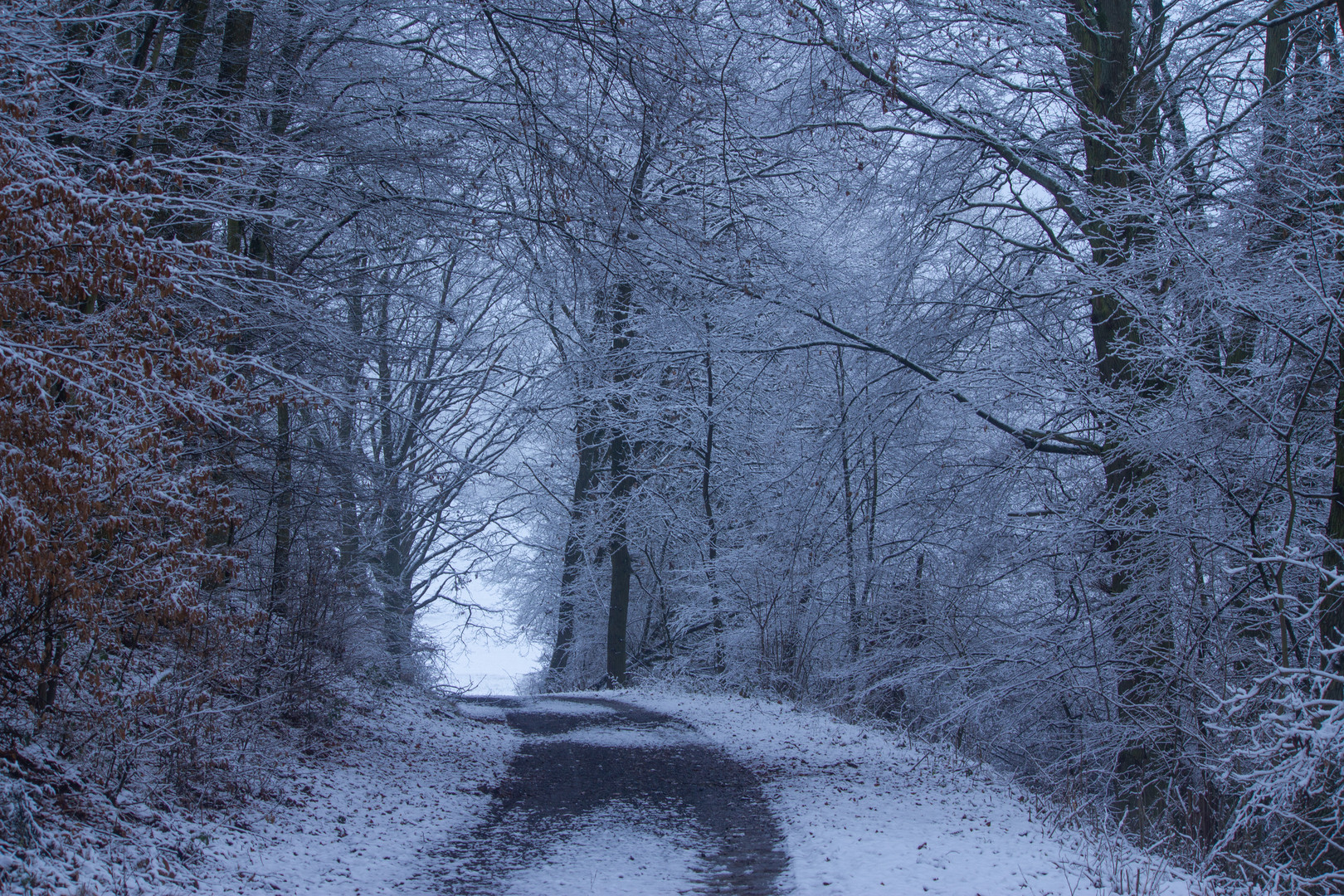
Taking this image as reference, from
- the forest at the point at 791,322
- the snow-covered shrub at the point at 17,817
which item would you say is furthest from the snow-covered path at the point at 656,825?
the snow-covered shrub at the point at 17,817

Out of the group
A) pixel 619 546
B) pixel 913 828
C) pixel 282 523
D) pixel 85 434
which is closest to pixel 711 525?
pixel 619 546


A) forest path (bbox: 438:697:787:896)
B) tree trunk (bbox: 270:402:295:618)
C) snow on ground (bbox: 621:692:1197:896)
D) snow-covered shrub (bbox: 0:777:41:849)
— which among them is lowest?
forest path (bbox: 438:697:787:896)

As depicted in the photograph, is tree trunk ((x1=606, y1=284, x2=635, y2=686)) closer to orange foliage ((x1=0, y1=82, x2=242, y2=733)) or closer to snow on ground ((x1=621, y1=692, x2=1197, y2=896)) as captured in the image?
snow on ground ((x1=621, y1=692, x2=1197, y2=896))

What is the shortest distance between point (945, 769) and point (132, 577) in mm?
7043

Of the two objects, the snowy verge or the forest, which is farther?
the forest

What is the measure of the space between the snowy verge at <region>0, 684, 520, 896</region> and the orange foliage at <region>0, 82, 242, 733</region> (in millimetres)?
778

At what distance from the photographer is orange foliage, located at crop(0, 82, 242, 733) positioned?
13.3ft

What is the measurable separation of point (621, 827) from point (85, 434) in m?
4.44

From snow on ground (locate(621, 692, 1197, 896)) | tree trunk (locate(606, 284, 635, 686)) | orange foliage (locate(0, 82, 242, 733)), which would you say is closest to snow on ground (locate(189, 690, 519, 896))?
orange foliage (locate(0, 82, 242, 733))

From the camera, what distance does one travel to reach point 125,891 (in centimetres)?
413

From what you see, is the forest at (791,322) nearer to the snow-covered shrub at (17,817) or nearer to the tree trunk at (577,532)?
→ the snow-covered shrub at (17,817)

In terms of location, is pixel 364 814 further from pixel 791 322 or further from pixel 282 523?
pixel 791 322

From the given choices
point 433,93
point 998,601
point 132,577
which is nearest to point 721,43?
point 433,93

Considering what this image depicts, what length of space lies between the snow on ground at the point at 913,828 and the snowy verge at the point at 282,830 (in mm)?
2533
